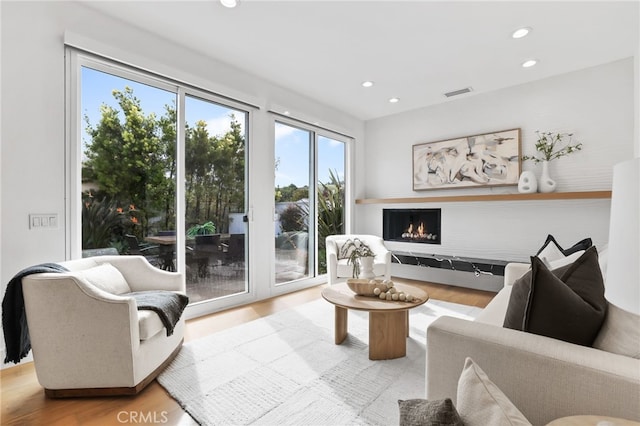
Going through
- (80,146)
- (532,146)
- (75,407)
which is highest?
(532,146)

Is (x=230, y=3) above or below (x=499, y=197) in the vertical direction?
above

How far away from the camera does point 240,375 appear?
2.01 meters

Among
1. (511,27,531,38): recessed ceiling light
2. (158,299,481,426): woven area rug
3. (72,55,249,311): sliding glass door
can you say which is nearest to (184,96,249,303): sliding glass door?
(72,55,249,311): sliding glass door

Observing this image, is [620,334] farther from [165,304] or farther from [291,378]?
[165,304]

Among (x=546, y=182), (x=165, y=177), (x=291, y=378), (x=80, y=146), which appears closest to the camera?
(x=291, y=378)

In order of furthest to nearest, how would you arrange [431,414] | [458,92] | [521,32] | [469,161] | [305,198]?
[305,198] → [469,161] → [458,92] → [521,32] → [431,414]

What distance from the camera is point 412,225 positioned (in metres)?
4.95

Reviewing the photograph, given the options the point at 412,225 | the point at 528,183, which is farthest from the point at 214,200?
the point at 528,183

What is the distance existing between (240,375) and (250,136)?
2.56 meters

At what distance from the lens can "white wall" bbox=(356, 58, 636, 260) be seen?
345 centimetres

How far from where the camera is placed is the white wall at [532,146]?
345 centimetres

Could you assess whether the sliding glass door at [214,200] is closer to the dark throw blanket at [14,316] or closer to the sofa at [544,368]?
the dark throw blanket at [14,316]

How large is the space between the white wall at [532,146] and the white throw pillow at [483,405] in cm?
379

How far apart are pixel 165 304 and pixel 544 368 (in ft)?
6.67
